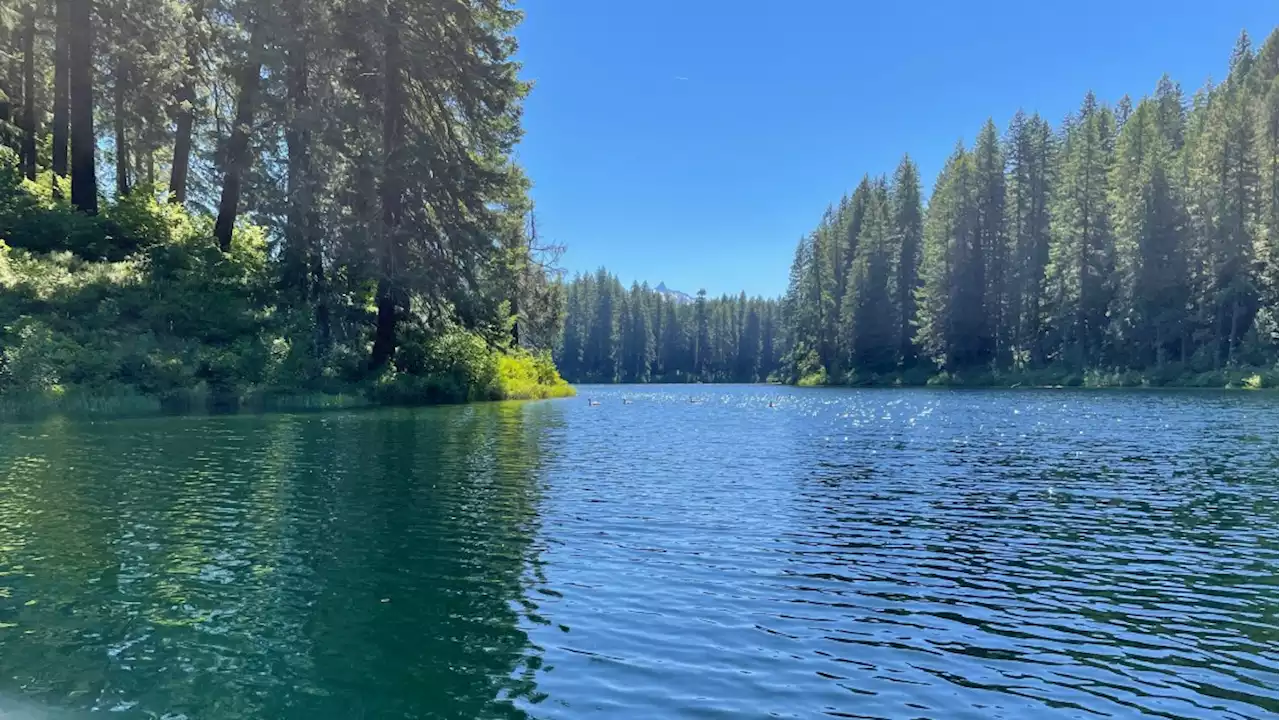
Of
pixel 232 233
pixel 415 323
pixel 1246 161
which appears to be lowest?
pixel 415 323

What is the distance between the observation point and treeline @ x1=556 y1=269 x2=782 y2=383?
186375mm

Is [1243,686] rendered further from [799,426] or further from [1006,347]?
[1006,347]

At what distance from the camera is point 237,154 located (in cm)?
3775

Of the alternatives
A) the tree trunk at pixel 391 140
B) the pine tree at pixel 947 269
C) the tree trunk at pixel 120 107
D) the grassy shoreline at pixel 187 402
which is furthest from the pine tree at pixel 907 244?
the tree trunk at pixel 120 107

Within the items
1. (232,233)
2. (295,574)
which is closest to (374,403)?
(232,233)

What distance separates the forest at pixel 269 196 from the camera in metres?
32.5

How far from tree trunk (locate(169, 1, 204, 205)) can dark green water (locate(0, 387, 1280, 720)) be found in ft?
75.5

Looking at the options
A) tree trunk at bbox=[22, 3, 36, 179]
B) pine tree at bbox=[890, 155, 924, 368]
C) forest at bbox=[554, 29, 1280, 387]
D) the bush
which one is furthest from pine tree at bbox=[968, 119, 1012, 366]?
tree trunk at bbox=[22, 3, 36, 179]

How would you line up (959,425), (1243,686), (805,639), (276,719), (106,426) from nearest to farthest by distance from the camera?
(276,719), (1243,686), (805,639), (106,426), (959,425)

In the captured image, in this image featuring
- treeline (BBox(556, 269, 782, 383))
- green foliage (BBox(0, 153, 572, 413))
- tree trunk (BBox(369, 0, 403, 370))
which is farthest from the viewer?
treeline (BBox(556, 269, 782, 383))

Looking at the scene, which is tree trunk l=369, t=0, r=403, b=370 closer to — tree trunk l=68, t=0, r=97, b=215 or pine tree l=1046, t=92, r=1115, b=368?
tree trunk l=68, t=0, r=97, b=215

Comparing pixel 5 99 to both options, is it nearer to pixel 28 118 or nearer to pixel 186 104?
pixel 28 118

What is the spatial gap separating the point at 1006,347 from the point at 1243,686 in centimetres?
8861

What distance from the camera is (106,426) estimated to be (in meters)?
25.6
